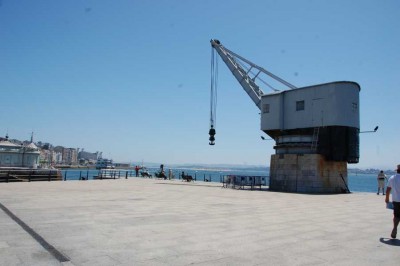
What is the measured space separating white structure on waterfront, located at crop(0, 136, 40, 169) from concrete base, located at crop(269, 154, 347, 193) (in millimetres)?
46734

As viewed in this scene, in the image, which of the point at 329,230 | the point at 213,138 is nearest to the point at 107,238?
the point at 329,230

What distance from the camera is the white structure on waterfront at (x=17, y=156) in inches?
2196

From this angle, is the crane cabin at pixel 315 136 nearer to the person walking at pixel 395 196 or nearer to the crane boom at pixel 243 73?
the crane boom at pixel 243 73

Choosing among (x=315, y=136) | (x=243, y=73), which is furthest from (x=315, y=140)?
(x=243, y=73)

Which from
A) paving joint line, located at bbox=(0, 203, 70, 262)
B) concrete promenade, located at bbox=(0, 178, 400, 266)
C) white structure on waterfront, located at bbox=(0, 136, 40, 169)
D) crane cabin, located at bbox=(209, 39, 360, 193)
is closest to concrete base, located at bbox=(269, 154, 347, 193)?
crane cabin, located at bbox=(209, 39, 360, 193)

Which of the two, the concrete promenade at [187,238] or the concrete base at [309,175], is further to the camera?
the concrete base at [309,175]

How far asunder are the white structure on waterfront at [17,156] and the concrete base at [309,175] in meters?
46.7

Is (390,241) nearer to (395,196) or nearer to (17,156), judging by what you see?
(395,196)

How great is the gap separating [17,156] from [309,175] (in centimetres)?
5037

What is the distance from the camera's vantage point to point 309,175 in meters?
26.6

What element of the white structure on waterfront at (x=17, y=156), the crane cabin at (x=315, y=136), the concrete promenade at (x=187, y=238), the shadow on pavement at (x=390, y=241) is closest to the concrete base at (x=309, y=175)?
the crane cabin at (x=315, y=136)

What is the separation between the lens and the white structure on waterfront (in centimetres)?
5578

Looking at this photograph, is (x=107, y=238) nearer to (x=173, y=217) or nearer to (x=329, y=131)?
(x=173, y=217)

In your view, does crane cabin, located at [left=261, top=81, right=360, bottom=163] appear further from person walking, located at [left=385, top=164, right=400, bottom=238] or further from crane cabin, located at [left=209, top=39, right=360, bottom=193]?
person walking, located at [left=385, top=164, right=400, bottom=238]
